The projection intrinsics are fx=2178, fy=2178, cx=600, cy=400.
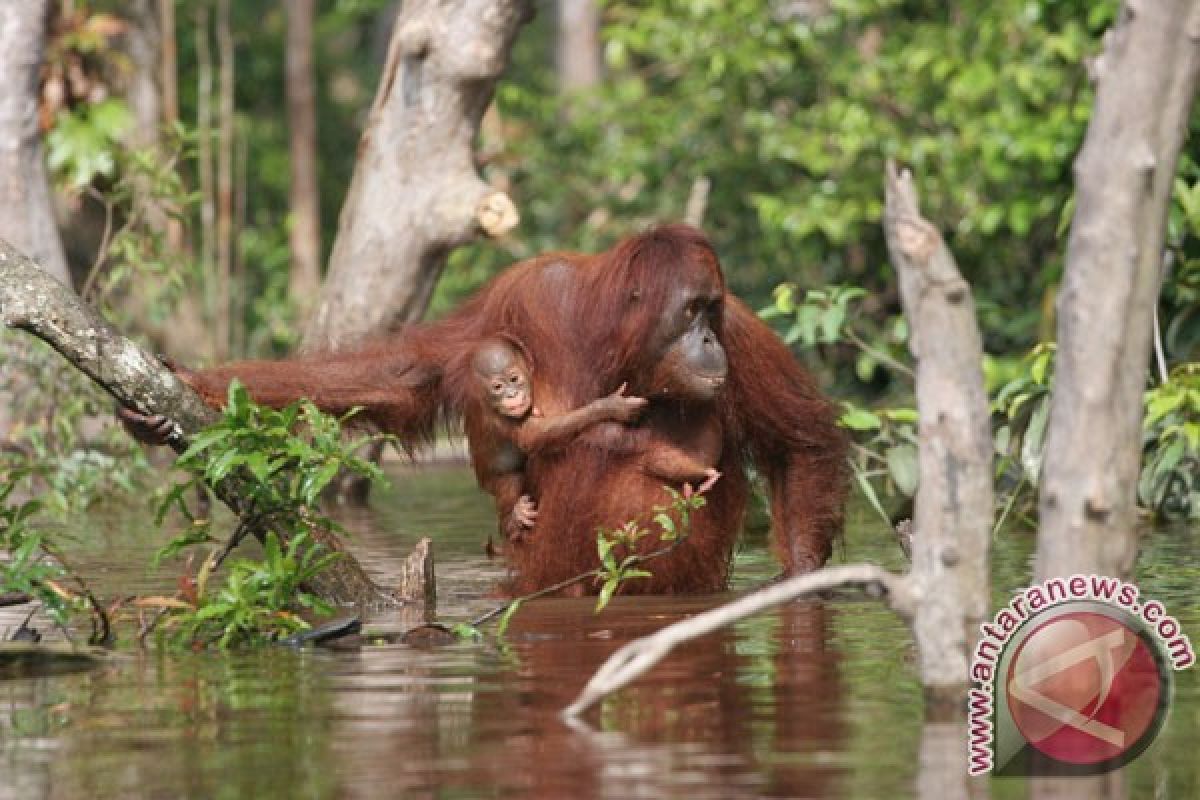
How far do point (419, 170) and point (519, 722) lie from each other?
5300 millimetres

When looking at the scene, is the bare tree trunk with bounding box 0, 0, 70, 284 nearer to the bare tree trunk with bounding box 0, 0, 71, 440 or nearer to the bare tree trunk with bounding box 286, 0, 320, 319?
the bare tree trunk with bounding box 0, 0, 71, 440

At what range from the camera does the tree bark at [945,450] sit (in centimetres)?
422

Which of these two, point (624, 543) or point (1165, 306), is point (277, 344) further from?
point (624, 543)

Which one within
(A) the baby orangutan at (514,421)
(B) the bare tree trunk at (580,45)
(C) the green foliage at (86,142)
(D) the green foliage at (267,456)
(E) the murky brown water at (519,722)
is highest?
(B) the bare tree trunk at (580,45)

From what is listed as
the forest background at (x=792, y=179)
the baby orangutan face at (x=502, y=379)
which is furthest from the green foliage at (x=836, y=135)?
the baby orangutan face at (x=502, y=379)

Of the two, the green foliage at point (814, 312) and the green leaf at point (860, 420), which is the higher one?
the green foliage at point (814, 312)

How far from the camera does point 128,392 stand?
18.1ft

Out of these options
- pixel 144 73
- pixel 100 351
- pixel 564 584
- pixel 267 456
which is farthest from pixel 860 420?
pixel 144 73

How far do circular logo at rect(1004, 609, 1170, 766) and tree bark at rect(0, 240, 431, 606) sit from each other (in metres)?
2.24

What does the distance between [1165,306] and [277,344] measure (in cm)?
895

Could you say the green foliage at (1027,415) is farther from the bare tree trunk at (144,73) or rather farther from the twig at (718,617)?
the bare tree trunk at (144,73)

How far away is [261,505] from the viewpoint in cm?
575

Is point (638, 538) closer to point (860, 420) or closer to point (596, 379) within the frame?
Answer: point (596, 379)

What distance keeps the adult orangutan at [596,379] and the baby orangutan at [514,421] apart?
0.13 feet
